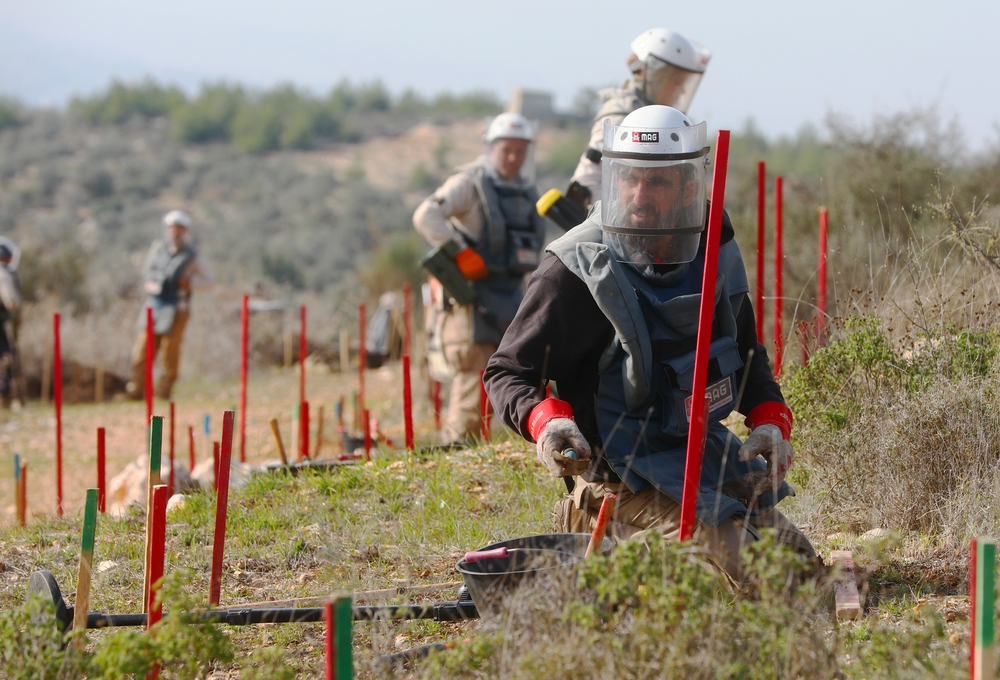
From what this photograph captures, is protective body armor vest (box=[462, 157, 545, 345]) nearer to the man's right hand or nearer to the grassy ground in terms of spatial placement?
the man's right hand

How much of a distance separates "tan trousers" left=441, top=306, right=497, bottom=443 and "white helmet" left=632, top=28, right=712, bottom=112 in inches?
74.6

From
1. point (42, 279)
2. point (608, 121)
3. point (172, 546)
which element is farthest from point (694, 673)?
point (42, 279)

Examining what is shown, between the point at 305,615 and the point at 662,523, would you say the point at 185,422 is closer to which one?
the point at 305,615

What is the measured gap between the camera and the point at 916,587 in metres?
3.25

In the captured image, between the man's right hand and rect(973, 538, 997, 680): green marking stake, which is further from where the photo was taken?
the man's right hand

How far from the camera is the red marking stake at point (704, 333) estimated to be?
248 cm

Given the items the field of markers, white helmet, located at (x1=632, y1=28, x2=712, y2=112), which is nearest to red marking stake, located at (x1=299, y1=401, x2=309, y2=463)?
the field of markers

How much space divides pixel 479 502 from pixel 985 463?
198 centimetres

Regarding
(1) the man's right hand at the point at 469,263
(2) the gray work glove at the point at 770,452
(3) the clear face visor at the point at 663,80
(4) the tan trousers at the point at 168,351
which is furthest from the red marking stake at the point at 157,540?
(4) the tan trousers at the point at 168,351

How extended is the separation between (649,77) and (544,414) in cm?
312

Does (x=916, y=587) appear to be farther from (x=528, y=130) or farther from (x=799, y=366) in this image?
(x=528, y=130)

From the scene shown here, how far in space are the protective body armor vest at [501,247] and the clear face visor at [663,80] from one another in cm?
140

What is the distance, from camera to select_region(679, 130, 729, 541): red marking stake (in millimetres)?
2477

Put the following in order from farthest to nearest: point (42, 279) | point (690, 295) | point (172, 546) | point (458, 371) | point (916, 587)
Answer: point (42, 279) → point (458, 371) → point (172, 546) → point (916, 587) → point (690, 295)
